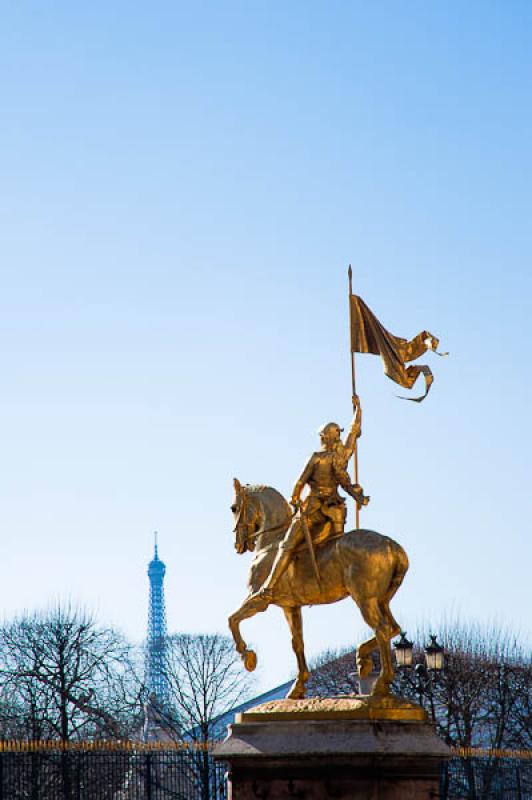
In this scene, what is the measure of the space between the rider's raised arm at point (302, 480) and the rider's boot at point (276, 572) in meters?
0.77

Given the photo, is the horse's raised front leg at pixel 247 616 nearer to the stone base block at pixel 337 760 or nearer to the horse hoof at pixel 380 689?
the stone base block at pixel 337 760

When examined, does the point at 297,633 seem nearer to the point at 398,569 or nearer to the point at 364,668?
the point at 364,668

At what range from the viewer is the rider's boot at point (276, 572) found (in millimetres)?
19859

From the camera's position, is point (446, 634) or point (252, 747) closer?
point (252, 747)

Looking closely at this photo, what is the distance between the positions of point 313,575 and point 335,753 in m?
2.13

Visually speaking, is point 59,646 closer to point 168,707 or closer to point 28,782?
point 168,707

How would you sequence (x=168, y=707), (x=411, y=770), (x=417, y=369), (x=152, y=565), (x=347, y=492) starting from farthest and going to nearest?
(x=152, y=565) → (x=168, y=707) → (x=417, y=369) → (x=347, y=492) → (x=411, y=770)

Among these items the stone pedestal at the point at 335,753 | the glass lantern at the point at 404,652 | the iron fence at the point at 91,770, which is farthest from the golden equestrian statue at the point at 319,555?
the iron fence at the point at 91,770

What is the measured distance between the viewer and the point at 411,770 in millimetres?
18859

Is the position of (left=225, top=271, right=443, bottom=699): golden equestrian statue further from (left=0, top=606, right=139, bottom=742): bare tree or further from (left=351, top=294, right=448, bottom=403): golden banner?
(left=0, top=606, right=139, bottom=742): bare tree

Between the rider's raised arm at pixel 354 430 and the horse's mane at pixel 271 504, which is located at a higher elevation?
the rider's raised arm at pixel 354 430

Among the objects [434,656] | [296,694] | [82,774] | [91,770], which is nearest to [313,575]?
[296,694]

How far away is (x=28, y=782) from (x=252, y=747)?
54.2 feet

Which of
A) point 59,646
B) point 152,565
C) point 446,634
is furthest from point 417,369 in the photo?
point 152,565
